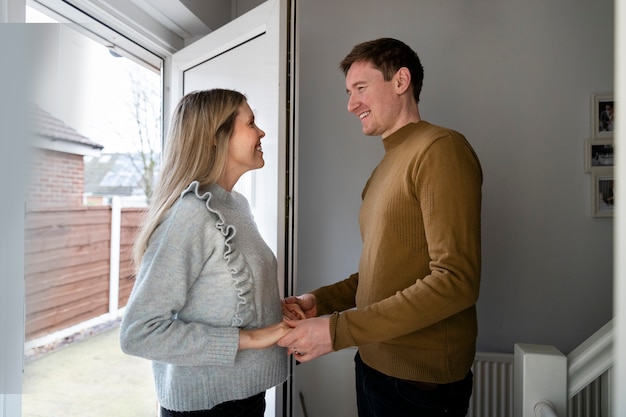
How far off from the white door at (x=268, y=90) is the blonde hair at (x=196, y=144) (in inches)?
14.6

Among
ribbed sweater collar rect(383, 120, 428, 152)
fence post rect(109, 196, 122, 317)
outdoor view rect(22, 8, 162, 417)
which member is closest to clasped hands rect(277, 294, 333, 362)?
ribbed sweater collar rect(383, 120, 428, 152)

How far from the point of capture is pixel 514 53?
223 centimetres

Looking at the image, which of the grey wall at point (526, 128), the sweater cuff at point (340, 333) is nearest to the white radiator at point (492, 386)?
the grey wall at point (526, 128)

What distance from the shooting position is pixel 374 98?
1.37 metres

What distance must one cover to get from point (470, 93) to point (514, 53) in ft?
0.94

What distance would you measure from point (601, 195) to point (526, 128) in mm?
485

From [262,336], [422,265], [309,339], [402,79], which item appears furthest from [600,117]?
[262,336]

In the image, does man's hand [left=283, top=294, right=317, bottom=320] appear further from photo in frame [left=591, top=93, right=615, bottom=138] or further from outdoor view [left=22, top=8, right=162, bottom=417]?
photo in frame [left=591, top=93, right=615, bottom=138]

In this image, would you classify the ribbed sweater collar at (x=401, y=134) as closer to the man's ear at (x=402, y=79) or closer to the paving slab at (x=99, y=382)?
the man's ear at (x=402, y=79)

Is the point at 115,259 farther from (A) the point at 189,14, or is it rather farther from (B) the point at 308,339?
(B) the point at 308,339

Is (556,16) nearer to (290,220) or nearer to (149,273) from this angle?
(290,220)

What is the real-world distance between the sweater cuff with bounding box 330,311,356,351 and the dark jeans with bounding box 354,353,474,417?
208 millimetres

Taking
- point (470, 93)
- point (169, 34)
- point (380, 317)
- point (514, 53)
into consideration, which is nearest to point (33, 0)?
point (169, 34)

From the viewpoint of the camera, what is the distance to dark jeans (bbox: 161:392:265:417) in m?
1.07
